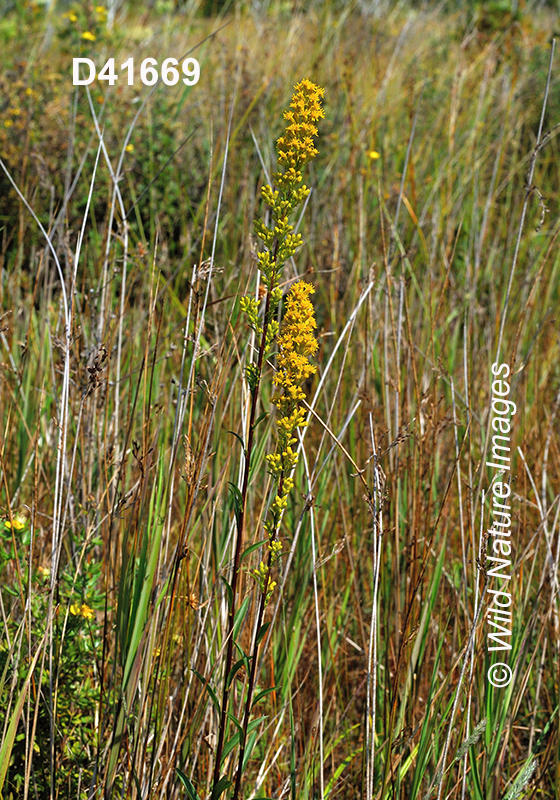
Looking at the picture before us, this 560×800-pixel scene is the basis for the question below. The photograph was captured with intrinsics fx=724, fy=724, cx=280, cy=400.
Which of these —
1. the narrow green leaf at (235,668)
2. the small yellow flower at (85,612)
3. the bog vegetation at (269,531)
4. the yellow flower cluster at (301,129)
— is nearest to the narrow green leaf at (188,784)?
the bog vegetation at (269,531)

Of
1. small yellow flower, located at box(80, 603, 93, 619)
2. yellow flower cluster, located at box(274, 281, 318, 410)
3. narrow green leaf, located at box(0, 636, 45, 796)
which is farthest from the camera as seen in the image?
small yellow flower, located at box(80, 603, 93, 619)

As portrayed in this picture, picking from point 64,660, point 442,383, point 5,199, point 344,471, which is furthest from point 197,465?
point 5,199

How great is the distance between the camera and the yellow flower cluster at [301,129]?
3.04ft

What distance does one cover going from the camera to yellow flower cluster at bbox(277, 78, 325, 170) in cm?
93

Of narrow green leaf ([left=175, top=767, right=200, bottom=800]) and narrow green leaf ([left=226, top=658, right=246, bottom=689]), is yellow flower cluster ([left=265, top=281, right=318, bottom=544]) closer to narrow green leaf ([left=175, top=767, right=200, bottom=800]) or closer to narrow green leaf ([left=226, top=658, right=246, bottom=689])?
narrow green leaf ([left=226, top=658, right=246, bottom=689])

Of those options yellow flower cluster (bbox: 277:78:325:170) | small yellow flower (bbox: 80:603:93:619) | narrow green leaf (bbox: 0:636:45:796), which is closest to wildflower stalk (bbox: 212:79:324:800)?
yellow flower cluster (bbox: 277:78:325:170)

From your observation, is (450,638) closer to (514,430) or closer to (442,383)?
(514,430)

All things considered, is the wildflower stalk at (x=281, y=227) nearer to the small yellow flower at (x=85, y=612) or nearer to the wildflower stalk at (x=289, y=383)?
the wildflower stalk at (x=289, y=383)

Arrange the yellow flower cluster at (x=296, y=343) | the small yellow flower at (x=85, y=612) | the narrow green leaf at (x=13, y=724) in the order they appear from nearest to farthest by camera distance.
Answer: the yellow flower cluster at (x=296, y=343)
the narrow green leaf at (x=13, y=724)
the small yellow flower at (x=85, y=612)

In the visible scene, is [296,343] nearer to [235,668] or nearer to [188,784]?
[235,668]

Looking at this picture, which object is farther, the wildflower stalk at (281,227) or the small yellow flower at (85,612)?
the small yellow flower at (85,612)

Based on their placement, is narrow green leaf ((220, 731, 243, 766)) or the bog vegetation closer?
narrow green leaf ((220, 731, 243, 766))

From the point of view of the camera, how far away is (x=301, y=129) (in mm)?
930

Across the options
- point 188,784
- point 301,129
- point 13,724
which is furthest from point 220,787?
point 301,129
